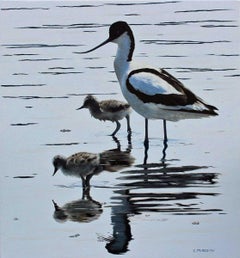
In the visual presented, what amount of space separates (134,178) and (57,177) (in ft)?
1.54

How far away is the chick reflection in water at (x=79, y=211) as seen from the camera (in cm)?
548

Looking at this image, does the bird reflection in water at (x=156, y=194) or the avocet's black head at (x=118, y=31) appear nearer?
the bird reflection in water at (x=156, y=194)

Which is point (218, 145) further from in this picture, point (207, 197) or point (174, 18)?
point (174, 18)

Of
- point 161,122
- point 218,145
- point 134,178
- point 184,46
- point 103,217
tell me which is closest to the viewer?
point 103,217

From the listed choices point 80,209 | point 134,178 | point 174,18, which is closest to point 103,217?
point 80,209

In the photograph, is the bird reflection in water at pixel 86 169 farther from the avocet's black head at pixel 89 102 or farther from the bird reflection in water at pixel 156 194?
the avocet's black head at pixel 89 102

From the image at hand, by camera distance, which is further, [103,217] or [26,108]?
[26,108]

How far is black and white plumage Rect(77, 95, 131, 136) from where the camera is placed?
279 inches

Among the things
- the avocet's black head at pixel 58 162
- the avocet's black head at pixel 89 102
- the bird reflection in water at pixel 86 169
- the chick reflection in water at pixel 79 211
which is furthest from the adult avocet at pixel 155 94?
the chick reflection in water at pixel 79 211

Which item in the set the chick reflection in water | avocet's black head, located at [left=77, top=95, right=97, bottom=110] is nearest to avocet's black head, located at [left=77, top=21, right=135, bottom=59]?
avocet's black head, located at [left=77, top=95, right=97, bottom=110]

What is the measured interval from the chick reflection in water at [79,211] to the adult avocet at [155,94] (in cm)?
113

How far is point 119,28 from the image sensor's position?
6.86 m

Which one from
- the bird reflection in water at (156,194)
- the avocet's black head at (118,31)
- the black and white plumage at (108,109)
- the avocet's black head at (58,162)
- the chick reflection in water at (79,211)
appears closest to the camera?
the bird reflection in water at (156,194)

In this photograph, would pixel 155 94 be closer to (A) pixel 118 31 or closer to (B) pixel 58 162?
(A) pixel 118 31
